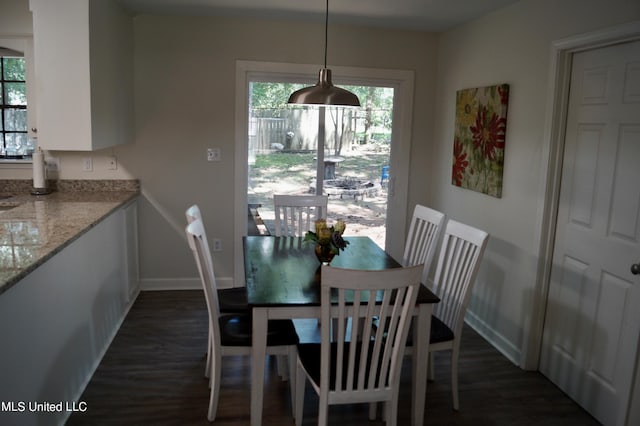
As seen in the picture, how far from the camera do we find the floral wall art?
3568 mm

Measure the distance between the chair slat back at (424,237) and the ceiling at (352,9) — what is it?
1.44 metres

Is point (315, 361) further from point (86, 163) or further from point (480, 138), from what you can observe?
point (86, 163)

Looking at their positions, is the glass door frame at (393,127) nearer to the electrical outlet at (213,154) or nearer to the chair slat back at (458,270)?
the electrical outlet at (213,154)

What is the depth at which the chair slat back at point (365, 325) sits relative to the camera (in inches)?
79.6

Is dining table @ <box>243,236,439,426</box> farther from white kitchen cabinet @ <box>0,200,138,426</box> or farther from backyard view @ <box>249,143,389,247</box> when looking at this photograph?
backyard view @ <box>249,143,389,247</box>

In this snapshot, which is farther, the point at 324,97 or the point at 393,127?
the point at 393,127

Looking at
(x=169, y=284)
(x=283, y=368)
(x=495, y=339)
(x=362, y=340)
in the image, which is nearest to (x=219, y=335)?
(x=283, y=368)

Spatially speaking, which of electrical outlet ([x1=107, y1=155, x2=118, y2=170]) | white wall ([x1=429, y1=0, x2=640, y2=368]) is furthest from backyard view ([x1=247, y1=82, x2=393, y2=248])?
electrical outlet ([x1=107, y1=155, x2=118, y2=170])

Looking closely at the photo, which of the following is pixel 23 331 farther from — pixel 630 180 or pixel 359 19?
pixel 359 19

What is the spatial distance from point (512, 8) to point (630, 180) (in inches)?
61.0

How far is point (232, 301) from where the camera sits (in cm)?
300

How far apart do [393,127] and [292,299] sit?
2846 millimetres

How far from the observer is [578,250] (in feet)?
9.59

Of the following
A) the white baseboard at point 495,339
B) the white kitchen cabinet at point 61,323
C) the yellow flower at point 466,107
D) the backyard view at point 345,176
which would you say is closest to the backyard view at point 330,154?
the backyard view at point 345,176
